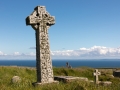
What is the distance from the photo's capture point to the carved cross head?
15.2 m

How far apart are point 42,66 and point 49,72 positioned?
543mm

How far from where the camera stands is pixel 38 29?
1526 cm

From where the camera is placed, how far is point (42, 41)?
15.1 m

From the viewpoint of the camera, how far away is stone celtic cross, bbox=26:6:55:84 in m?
14.9

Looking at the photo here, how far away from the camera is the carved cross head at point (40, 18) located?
15.2 metres

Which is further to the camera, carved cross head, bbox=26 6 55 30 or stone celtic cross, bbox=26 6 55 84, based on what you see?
carved cross head, bbox=26 6 55 30

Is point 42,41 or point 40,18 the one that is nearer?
point 42,41

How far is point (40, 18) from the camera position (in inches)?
606

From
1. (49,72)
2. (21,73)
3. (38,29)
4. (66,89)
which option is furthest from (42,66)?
(21,73)

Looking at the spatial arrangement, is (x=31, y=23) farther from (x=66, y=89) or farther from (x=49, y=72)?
(x=66, y=89)

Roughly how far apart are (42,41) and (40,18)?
1377 mm

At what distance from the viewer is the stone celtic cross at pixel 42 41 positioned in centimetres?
1490

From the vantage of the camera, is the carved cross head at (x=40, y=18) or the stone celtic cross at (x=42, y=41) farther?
the carved cross head at (x=40, y=18)

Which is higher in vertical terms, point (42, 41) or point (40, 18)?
point (40, 18)
